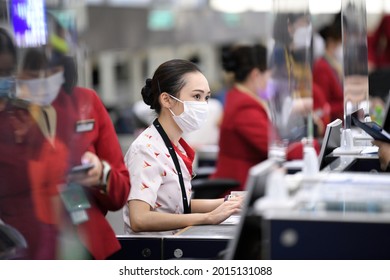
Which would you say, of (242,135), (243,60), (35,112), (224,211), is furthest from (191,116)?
(243,60)

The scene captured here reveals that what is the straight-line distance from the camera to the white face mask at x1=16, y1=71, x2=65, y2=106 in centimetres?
251

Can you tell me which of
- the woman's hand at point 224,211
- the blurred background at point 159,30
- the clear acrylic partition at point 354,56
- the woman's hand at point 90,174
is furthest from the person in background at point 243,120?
the woman's hand at point 90,174

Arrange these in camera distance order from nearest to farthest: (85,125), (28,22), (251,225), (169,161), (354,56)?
(251,225) < (28,22) < (85,125) < (169,161) < (354,56)

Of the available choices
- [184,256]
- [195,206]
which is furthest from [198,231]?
[195,206]

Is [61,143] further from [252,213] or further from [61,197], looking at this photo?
[252,213]

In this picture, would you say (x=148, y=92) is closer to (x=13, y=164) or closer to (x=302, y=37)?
(x=302, y=37)

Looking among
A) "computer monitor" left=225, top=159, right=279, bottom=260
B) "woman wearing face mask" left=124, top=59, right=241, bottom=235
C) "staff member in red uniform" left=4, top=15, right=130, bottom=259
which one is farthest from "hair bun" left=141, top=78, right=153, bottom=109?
"computer monitor" left=225, top=159, right=279, bottom=260

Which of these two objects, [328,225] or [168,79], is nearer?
[328,225]

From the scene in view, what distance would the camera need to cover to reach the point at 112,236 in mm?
2881

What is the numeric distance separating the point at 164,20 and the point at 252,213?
8.82 meters

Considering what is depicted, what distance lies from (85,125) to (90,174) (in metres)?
0.17

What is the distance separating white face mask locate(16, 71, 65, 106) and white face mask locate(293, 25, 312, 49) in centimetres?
97

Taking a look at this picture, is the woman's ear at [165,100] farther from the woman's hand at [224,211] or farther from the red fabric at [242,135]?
the red fabric at [242,135]

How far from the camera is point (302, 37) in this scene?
329 centimetres
